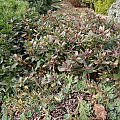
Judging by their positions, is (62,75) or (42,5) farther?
(42,5)

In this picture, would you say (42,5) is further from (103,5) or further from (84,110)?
(84,110)

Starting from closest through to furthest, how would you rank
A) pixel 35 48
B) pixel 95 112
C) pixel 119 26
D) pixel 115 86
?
pixel 95 112 → pixel 115 86 → pixel 35 48 → pixel 119 26

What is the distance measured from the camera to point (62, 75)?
333 centimetres

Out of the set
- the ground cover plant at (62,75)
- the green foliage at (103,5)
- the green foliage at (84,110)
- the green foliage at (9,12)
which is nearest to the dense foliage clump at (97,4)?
the green foliage at (103,5)

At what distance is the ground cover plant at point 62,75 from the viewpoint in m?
3.11

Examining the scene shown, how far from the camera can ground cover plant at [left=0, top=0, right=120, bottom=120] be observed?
3109 mm

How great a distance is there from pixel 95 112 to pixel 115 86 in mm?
386

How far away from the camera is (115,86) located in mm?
3252

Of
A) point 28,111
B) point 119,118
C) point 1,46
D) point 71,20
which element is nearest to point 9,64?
point 1,46

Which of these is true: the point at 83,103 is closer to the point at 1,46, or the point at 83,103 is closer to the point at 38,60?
the point at 38,60

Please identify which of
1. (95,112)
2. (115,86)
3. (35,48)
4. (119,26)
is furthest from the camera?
(119,26)

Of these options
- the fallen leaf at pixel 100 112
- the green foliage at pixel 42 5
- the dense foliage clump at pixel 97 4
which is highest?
the green foliage at pixel 42 5

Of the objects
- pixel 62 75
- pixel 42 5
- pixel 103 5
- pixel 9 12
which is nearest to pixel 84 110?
pixel 62 75

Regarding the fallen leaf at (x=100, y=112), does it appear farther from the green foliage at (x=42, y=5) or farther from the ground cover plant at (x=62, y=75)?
the green foliage at (x=42, y=5)
